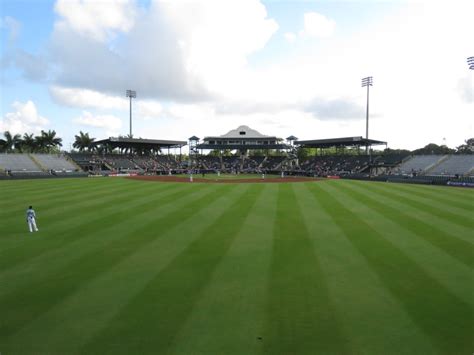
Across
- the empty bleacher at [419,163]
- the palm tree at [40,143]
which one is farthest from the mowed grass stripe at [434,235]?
the palm tree at [40,143]

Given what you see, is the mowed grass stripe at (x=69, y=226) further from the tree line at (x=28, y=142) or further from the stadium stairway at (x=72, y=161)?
the tree line at (x=28, y=142)

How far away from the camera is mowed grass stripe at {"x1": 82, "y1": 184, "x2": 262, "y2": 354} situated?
6426 millimetres

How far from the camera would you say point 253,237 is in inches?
567

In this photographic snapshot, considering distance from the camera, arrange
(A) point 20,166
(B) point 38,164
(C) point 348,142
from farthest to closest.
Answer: (C) point 348,142 < (B) point 38,164 < (A) point 20,166

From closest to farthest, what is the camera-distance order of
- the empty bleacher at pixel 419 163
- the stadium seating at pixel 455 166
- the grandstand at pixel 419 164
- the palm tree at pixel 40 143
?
the stadium seating at pixel 455 166 → the grandstand at pixel 419 164 → the empty bleacher at pixel 419 163 → the palm tree at pixel 40 143

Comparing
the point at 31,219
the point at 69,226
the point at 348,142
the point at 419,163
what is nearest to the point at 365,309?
the point at 69,226

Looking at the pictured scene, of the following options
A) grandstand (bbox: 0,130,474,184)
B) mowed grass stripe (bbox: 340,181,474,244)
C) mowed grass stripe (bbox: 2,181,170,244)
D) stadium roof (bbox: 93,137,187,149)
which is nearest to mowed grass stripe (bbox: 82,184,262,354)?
mowed grass stripe (bbox: 2,181,170,244)

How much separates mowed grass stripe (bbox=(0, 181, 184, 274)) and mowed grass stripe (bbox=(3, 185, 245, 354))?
412 cm

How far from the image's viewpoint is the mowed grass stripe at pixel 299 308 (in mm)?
6395

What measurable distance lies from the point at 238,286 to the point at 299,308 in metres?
2.07

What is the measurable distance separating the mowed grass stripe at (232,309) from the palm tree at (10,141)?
9509 cm

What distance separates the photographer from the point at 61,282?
945 centimetres

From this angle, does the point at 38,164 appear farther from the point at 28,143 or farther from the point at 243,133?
the point at 243,133

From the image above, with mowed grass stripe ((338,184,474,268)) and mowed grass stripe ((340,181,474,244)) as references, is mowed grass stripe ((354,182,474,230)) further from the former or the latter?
mowed grass stripe ((338,184,474,268))
